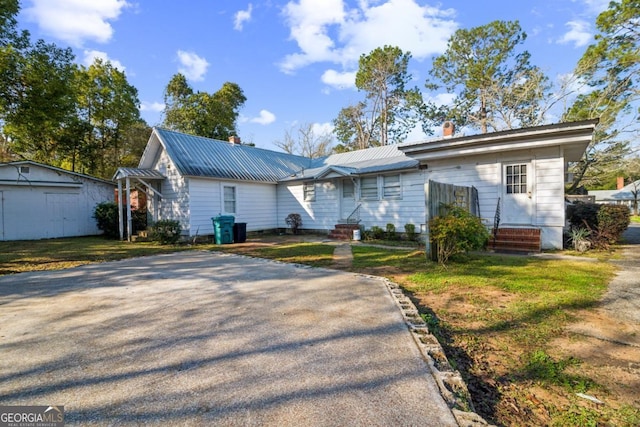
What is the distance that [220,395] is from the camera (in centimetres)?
220

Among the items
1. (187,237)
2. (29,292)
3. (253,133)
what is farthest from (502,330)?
(253,133)

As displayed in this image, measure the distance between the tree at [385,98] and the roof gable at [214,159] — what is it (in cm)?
1397

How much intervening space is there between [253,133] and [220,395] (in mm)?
34042

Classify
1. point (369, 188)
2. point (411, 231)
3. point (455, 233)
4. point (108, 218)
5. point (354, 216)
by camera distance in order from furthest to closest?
1. point (108, 218)
2. point (354, 216)
3. point (369, 188)
4. point (411, 231)
5. point (455, 233)

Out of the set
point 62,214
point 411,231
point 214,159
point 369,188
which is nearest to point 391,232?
point 411,231

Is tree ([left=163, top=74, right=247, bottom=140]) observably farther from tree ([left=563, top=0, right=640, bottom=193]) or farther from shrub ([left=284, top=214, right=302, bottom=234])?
tree ([left=563, top=0, right=640, bottom=193])

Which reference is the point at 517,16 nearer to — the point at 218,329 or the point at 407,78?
the point at 407,78

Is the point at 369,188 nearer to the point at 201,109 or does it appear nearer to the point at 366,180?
the point at 366,180

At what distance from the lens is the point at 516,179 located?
9992 mm

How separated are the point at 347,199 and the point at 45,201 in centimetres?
1510

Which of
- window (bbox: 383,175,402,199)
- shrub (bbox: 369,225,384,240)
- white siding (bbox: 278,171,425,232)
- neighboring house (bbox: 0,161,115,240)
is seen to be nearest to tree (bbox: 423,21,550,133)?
window (bbox: 383,175,402,199)

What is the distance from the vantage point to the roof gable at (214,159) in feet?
43.8

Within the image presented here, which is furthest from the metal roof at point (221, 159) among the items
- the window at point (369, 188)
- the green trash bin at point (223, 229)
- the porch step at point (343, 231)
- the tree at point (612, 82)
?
the tree at point (612, 82)

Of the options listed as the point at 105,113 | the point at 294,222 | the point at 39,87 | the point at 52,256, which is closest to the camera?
the point at 52,256
